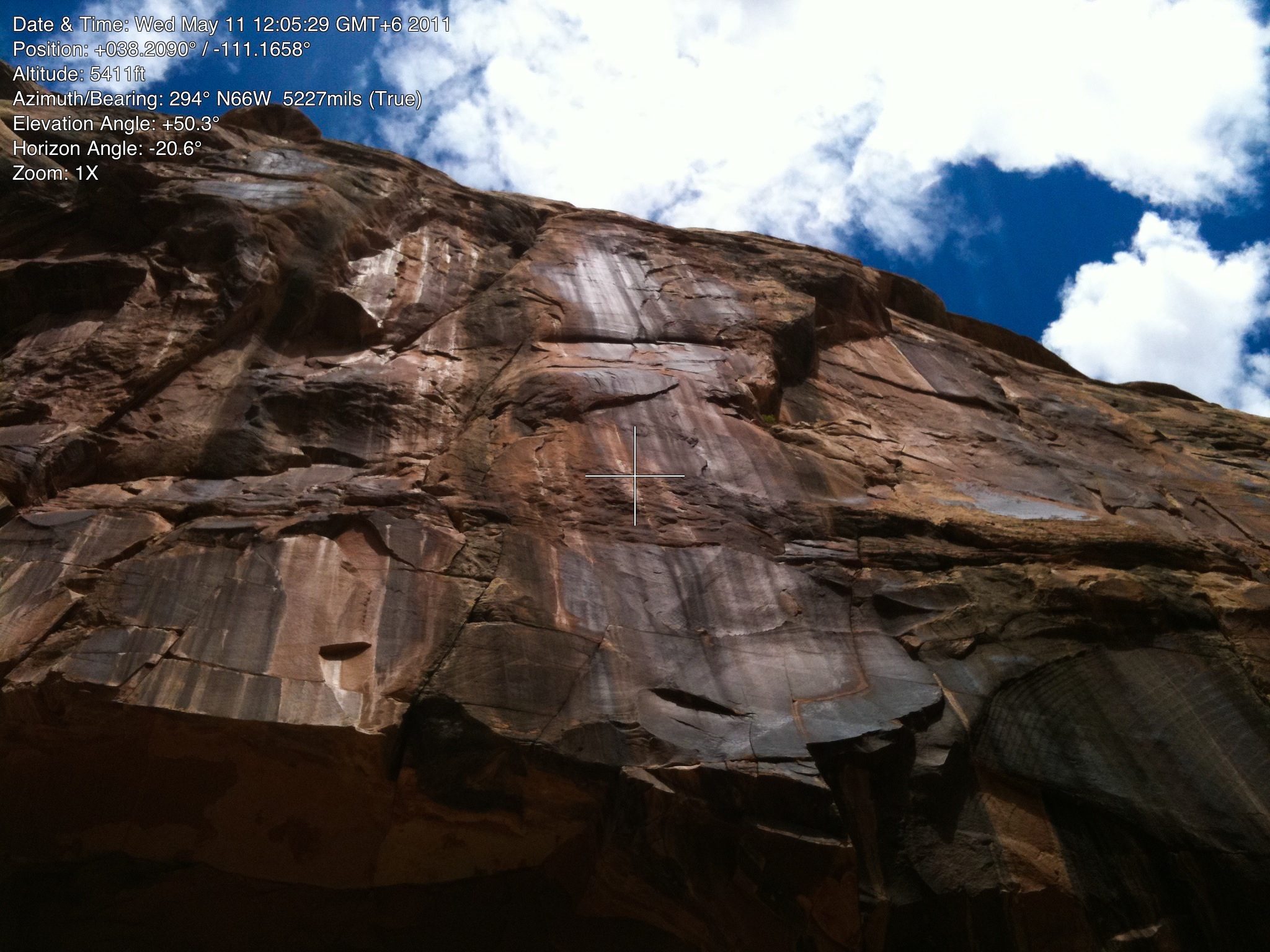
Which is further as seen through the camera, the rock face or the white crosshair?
the white crosshair

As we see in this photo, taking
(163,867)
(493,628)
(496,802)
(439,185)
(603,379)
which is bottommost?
(163,867)

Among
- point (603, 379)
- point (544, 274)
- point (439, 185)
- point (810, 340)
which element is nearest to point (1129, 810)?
point (603, 379)

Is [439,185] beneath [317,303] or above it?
above

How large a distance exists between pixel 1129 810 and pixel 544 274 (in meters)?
10.4

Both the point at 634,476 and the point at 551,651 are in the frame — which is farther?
the point at 634,476

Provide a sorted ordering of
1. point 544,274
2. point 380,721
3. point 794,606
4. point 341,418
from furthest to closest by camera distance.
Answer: point 544,274
point 341,418
point 794,606
point 380,721

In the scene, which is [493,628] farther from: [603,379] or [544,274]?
[544,274]

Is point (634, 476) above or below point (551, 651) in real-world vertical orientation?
above

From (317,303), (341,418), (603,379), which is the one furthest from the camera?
(317,303)

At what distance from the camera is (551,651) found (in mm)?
7957

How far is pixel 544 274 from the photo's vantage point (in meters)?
14.1

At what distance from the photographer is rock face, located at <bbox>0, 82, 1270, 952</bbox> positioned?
7.16 meters

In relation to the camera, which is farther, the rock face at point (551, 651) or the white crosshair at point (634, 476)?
the white crosshair at point (634, 476)

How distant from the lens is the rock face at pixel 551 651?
716cm
